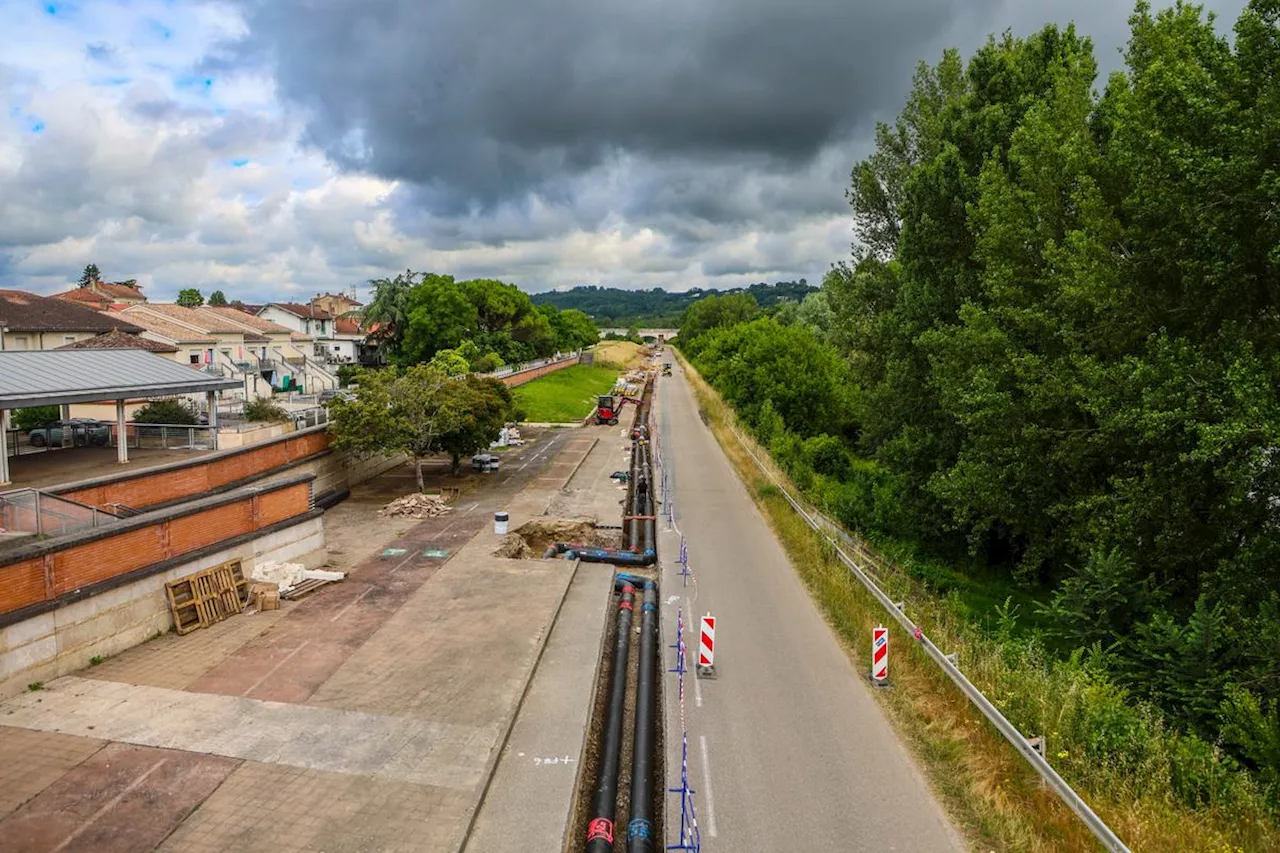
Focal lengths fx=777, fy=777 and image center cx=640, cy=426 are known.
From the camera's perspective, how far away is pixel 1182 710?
1121cm

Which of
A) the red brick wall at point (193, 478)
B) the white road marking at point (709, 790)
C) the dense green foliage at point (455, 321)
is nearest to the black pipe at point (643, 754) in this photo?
the white road marking at point (709, 790)

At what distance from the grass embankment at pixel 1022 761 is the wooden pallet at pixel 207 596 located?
12939 millimetres

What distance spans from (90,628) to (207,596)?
258 centimetres

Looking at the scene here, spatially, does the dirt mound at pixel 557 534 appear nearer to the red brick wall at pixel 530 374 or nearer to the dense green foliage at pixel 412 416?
the dense green foliage at pixel 412 416

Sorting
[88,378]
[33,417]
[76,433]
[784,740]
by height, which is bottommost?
[784,740]

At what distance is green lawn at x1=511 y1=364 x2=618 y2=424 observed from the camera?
2295 inches

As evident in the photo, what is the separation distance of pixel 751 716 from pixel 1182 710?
6182 millimetres

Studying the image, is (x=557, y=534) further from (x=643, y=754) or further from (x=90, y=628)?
(x=643, y=754)

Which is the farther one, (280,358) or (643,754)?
(280,358)

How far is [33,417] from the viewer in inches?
1107

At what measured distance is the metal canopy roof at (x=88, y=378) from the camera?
18156 millimetres

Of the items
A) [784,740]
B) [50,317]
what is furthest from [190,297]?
[784,740]

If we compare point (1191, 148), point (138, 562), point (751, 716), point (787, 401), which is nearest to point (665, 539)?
point (751, 716)

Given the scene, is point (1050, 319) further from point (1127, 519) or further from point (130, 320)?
point (130, 320)
